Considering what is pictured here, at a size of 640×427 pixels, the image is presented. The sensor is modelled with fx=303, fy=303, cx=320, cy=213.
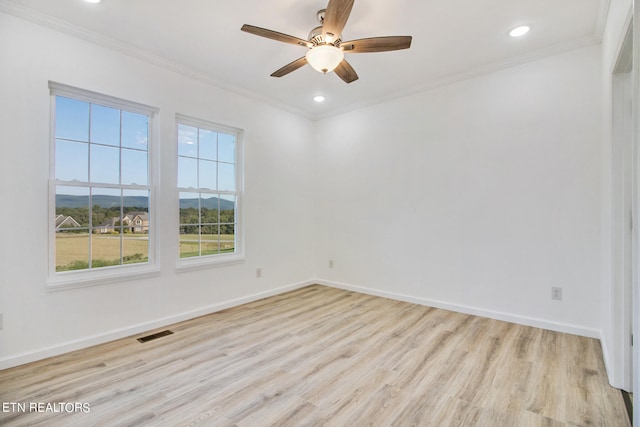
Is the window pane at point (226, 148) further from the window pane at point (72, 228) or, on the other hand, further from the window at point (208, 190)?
the window pane at point (72, 228)

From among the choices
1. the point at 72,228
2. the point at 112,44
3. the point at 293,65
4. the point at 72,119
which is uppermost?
the point at 112,44

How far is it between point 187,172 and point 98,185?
0.92m

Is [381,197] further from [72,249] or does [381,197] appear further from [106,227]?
[72,249]

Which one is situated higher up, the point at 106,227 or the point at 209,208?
the point at 209,208

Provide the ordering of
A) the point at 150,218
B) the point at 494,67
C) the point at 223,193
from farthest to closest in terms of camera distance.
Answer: the point at 223,193, the point at 494,67, the point at 150,218

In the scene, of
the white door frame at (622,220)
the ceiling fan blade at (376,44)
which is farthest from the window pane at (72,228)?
the white door frame at (622,220)

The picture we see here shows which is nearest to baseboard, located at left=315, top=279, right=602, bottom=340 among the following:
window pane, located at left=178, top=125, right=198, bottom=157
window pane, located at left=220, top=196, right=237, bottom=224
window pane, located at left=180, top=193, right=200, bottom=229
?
window pane, located at left=220, top=196, right=237, bottom=224

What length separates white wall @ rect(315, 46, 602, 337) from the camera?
294 centimetres

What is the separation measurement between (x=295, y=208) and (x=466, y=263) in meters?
2.52

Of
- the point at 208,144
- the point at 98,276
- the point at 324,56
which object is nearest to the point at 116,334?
the point at 98,276

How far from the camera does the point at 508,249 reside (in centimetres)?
331

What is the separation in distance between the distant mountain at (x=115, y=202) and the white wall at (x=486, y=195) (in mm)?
1983

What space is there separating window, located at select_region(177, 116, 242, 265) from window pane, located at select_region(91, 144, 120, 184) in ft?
2.08

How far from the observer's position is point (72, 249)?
2756 millimetres
